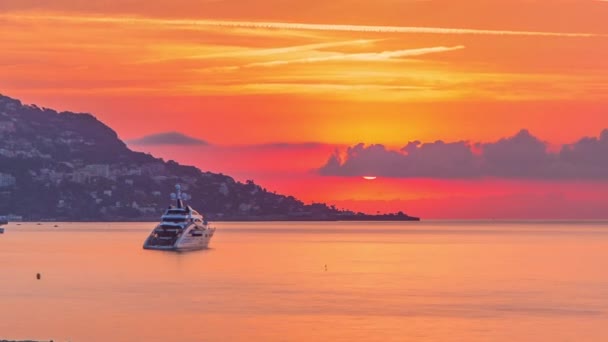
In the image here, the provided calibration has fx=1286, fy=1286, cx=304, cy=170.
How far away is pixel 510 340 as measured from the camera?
8656 cm

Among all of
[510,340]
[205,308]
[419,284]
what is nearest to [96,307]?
[205,308]

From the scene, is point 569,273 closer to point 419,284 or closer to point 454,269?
point 454,269

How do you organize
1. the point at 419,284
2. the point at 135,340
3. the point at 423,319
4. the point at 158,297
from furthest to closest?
1. the point at 419,284
2. the point at 158,297
3. the point at 423,319
4. the point at 135,340

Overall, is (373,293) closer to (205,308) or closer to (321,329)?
(205,308)

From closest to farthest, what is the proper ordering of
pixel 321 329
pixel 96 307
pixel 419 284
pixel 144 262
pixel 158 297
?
pixel 321 329 < pixel 96 307 < pixel 158 297 < pixel 419 284 < pixel 144 262

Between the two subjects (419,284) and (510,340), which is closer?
(510,340)

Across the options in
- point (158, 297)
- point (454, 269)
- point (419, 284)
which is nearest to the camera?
point (158, 297)

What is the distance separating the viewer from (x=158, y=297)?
122562mm

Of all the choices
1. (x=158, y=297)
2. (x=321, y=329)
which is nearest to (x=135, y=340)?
(x=321, y=329)

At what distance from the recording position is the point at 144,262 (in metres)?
195

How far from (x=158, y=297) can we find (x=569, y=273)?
215 ft

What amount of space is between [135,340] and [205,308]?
24.8 m

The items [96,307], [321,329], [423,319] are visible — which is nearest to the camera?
[321,329]

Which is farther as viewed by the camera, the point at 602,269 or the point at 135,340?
the point at 602,269
